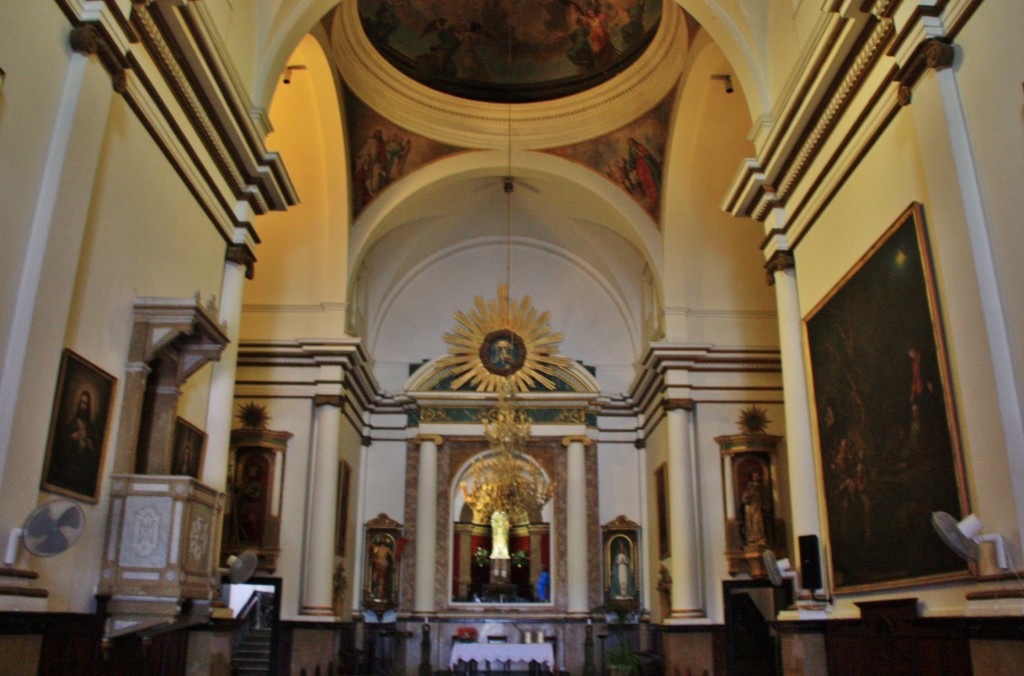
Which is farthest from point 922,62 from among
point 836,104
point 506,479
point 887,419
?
point 506,479

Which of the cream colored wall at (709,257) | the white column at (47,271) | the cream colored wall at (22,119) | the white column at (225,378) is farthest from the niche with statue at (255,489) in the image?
the cream colored wall at (22,119)

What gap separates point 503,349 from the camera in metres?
17.0

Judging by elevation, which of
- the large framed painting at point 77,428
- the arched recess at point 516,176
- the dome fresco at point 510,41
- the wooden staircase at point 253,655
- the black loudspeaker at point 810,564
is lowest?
the wooden staircase at point 253,655

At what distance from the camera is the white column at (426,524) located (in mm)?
15523

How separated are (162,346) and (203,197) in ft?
6.28

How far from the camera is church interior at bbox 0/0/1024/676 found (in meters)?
5.32

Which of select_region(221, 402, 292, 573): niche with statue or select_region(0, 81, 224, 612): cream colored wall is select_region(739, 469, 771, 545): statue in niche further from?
select_region(0, 81, 224, 612): cream colored wall

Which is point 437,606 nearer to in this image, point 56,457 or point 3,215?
point 56,457

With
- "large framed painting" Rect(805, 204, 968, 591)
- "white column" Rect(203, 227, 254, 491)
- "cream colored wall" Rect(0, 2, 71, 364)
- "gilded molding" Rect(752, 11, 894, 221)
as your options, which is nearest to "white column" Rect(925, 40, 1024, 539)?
"large framed painting" Rect(805, 204, 968, 591)

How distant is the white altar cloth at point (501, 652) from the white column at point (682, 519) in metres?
2.41

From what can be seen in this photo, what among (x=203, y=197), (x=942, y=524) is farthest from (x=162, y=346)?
(x=942, y=524)

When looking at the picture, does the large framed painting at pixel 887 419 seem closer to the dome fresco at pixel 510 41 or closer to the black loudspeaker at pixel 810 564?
the black loudspeaker at pixel 810 564

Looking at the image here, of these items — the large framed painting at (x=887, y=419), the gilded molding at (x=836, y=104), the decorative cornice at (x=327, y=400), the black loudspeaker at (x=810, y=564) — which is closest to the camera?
the large framed painting at (x=887, y=419)

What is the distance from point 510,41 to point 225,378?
8.38m
